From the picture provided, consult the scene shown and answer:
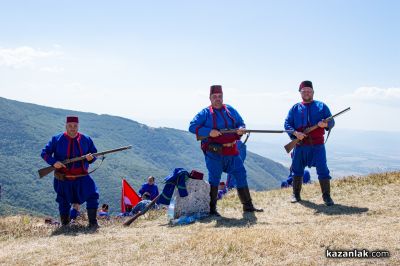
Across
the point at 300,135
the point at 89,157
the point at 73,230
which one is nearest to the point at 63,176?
the point at 89,157

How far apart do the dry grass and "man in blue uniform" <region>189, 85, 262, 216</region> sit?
1131mm

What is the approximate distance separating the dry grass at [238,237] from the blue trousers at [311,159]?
875 millimetres

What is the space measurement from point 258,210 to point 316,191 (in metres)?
2.81

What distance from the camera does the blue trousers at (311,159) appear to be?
35.2 feet

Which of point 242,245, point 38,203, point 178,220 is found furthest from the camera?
point 38,203

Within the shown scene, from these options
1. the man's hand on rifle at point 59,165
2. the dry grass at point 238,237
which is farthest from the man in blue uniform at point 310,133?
the man's hand on rifle at point 59,165

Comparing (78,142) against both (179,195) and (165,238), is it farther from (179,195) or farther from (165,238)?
(165,238)

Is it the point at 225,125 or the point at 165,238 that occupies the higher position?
the point at 225,125

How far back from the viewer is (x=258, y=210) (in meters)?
10.8

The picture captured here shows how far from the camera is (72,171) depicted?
10547 millimetres

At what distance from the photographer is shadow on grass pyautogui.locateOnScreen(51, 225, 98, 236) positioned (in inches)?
392

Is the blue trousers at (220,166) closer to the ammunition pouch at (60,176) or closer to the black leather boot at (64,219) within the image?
the ammunition pouch at (60,176)

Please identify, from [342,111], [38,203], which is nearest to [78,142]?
[342,111]

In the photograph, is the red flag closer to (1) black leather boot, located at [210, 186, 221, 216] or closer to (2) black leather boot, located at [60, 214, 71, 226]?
(2) black leather boot, located at [60, 214, 71, 226]
